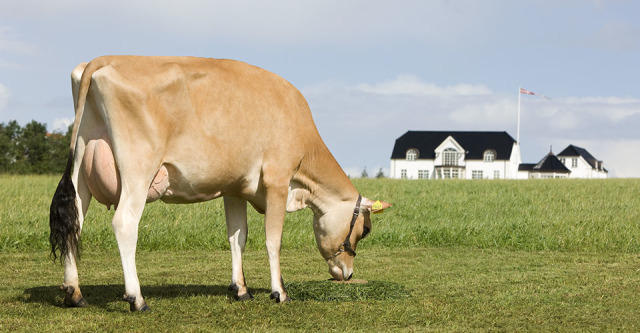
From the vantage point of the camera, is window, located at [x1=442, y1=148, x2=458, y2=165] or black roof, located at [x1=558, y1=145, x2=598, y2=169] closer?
window, located at [x1=442, y1=148, x2=458, y2=165]

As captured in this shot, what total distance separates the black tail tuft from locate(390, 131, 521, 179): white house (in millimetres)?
84524

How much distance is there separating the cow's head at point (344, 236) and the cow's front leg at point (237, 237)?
933 millimetres

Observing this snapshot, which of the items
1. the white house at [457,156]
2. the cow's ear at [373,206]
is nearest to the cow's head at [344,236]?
the cow's ear at [373,206]

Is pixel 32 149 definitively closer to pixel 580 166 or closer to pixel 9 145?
pixel 9 145

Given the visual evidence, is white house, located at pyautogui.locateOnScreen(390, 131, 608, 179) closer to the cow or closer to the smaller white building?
the smaller white building

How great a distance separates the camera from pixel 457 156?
92562mm

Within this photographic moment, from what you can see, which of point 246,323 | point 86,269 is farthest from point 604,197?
point 246,323

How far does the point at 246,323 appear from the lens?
6.76m

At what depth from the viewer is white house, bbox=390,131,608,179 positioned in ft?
296

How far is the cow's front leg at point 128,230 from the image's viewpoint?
6.82 meters

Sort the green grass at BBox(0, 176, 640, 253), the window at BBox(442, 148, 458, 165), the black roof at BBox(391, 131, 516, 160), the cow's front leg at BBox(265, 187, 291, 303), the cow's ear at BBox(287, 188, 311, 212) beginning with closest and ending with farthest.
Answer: the cow's front leg at BBox(265, 187, 291, 303), the cow's ear at BBox(287, 188, 311, 212), the green grass at BBox(0, 176, 640, 253), the black roof at BBox(391, 131, 516, 160), the window at BBox(442, 148, 458, 165)

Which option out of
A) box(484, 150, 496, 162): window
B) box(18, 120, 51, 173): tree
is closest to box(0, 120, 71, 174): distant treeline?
box(18, 120, 51, 173): tree

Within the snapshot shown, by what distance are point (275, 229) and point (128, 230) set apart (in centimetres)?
171

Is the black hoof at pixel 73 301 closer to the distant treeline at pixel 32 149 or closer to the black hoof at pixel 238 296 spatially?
the black hoof at pixel 238 296
